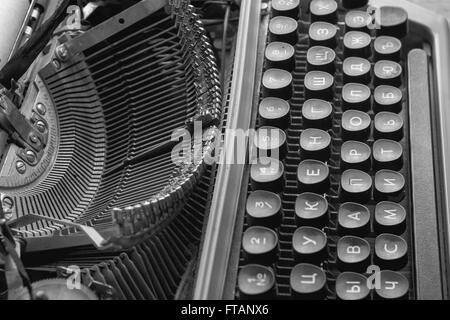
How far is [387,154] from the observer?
2.09 metres

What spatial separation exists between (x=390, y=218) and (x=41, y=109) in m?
1.14

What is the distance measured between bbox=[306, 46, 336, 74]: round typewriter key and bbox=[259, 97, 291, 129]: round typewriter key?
0.56 ft

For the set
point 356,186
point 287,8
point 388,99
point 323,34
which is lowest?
point 356,186

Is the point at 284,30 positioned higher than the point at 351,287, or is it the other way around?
the point at 284,30

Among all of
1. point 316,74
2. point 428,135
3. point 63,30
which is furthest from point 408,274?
point 63,30

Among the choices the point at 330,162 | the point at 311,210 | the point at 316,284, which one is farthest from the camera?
the point at 330,162

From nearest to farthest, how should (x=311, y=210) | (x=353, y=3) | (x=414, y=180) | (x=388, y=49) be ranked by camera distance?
(x=311, y=210)
(x=414, y=180)
(x=388, y=49)
(x=353, y=3)

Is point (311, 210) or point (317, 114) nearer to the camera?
point (311, 210)

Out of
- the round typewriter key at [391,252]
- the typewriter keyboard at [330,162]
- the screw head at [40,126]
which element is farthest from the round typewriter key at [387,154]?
the screw head at [40,126]

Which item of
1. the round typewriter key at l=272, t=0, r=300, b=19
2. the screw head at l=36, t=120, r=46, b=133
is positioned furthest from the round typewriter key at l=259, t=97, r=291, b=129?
the screw head at l=36, t=120, r=46, b=133

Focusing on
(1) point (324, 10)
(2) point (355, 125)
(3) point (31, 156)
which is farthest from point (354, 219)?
(3) point (31, 156)

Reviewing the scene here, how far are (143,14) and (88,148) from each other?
0.47 metres

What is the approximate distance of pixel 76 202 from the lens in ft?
7.31

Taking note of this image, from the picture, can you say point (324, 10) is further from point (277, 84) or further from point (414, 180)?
point (414, 180)
